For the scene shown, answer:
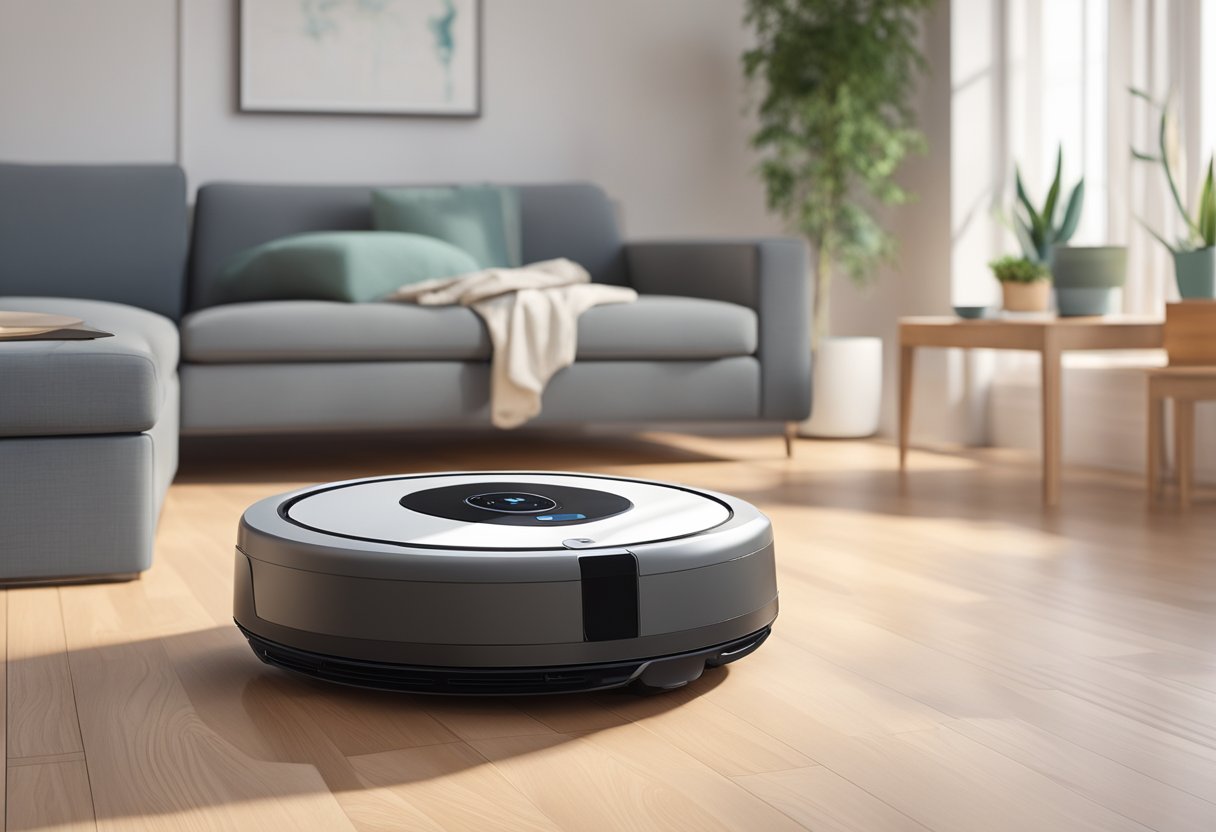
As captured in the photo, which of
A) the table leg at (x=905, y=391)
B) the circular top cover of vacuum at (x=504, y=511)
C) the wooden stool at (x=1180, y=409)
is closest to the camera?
the circular top cover of vacuum at (x=504, y=511)

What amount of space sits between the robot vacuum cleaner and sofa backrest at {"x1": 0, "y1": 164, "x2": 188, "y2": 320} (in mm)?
2523

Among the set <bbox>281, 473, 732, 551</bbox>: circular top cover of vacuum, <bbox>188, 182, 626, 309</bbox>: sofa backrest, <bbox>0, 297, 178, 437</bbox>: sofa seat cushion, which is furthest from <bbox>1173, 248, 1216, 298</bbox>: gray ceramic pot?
<bbox>0, 297, 178, 437</bbox>: sofa seat cushion

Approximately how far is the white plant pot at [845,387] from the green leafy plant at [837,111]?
10 centimetres

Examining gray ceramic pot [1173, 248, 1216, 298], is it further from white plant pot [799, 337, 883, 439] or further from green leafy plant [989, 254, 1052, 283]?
white plant pot [799, 337, 883, 439]

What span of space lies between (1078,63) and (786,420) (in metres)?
1.46

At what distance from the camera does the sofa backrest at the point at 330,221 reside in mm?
4086

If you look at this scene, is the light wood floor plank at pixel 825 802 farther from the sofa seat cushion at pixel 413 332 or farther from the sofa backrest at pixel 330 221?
the sofa backrest at pixel 330 221

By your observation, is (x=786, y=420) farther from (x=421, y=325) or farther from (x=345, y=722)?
(x=345, y=722)

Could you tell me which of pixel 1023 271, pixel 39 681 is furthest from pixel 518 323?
pixel 39 681

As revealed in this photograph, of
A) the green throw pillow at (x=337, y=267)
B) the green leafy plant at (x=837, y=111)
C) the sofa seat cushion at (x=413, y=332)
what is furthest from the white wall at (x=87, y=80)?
→ the green leafy plant at (x=837, y=111)

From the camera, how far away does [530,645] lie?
4.69 ft

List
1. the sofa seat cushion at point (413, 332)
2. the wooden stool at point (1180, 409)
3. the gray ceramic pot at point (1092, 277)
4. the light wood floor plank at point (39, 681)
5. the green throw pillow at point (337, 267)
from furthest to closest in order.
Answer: the green throw pillow at point (337, 267)
the sofa seat cushion at point (413, 332)
the gray ceramic pot at point (1092, 277)
the wooden stool at point (1180, 409)
the light wood floor plank at point (39, 681)

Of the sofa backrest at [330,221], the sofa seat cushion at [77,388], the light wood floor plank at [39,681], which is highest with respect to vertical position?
the sofa backrest at [330,221]

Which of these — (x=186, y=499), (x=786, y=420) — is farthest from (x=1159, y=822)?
(x=786, y=420)
